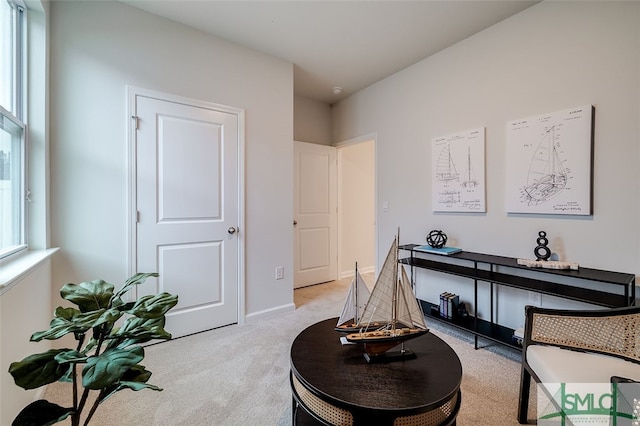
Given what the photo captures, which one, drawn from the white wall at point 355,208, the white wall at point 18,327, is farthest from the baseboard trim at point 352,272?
the white wall at point 18,327

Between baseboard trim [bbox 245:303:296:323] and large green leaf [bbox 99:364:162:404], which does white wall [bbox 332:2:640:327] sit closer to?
baseboard trim [bbox 245:303:296:323]

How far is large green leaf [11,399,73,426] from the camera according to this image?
74 cm

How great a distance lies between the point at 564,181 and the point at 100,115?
3457 mm

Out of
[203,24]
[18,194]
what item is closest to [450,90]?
[203,24]

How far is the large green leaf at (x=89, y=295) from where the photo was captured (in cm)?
91

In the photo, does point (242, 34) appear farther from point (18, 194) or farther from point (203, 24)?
point (18, 194)

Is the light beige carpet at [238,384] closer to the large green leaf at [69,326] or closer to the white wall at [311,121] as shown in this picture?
the large green leaf at [69,326]

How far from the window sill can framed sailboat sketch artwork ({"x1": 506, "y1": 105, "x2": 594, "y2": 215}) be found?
313cm

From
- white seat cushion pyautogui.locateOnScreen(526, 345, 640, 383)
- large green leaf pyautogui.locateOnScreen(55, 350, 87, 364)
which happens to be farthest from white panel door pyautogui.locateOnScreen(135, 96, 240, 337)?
white seat cushion pyautogui.locateOnScreen(526, 345, 640, 383)

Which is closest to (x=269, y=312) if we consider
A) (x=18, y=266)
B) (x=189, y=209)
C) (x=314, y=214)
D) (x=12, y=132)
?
(x=189, y=209)

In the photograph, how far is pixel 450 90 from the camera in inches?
109

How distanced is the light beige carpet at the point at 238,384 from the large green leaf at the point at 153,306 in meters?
0.99

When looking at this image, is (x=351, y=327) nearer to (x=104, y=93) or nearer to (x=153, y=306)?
(x=153, y=306)

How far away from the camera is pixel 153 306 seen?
0.89 metres
